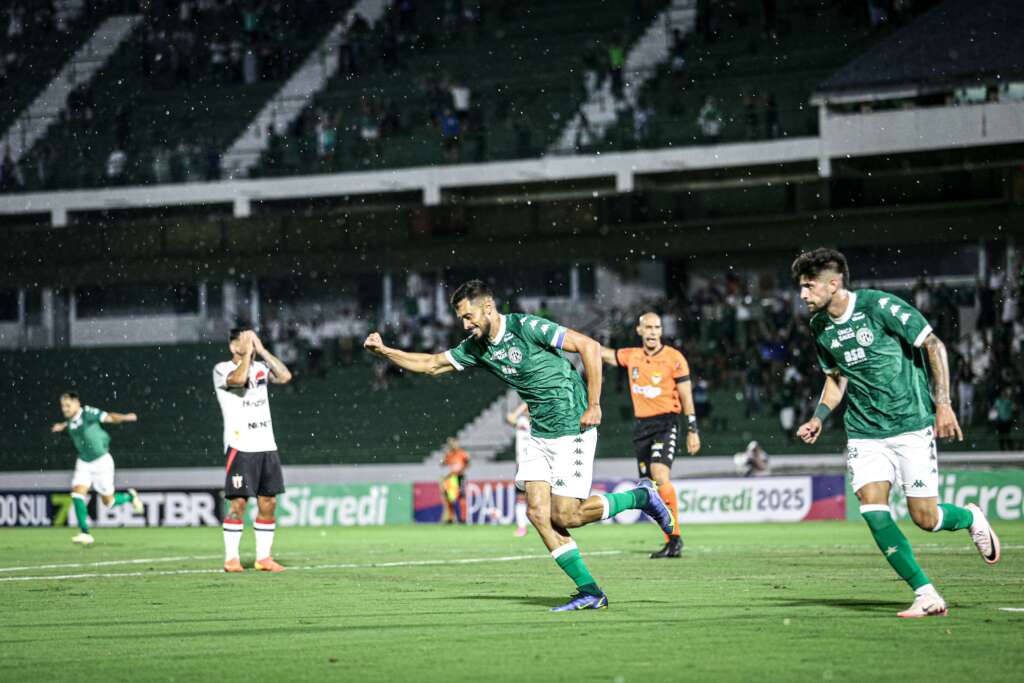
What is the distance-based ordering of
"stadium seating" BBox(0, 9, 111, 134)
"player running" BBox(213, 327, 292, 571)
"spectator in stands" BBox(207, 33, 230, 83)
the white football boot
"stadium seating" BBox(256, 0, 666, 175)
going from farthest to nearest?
"stadium seating" BBox(0, 9, 111, 134) → "spectator in stands" BBox(207, 33, 230, 83) → "stadium seating" BBox(256, 0, 666, 175) → "player running" BBox(213, 327, 292, 571) → the white football boot

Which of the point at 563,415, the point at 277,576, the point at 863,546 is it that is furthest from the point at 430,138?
the point at 563,415

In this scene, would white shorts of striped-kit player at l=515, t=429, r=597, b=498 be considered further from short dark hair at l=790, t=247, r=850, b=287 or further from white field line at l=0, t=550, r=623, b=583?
white field line at l=0, t=550, r=623, b=583

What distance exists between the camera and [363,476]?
40.2m

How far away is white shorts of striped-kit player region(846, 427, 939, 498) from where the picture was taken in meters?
9.97

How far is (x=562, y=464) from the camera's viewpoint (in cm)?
1132

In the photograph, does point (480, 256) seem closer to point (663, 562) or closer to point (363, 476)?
point (363, 476)

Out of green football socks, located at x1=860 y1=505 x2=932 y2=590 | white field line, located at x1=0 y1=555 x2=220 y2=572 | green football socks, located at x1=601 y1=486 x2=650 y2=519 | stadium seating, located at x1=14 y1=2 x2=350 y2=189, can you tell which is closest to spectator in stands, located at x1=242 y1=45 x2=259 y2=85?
stadium seating, located at x1=14 y1=2 x2=350 y2=189

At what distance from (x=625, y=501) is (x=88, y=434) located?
619 inches

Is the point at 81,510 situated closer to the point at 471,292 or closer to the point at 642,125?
the point at 471,292

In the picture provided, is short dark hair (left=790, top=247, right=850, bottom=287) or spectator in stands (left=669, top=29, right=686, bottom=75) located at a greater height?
spectator in stands (left=669, top=29, right=686, bottom=75)

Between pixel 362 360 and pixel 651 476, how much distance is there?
29290mm

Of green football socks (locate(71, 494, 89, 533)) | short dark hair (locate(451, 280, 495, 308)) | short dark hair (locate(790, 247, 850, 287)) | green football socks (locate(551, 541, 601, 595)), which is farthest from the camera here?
green football socks (locate(71, 494, 89, 533))

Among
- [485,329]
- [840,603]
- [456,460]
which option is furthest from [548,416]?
[456,460]

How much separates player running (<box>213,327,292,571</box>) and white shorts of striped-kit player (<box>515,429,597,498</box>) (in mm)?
5638
